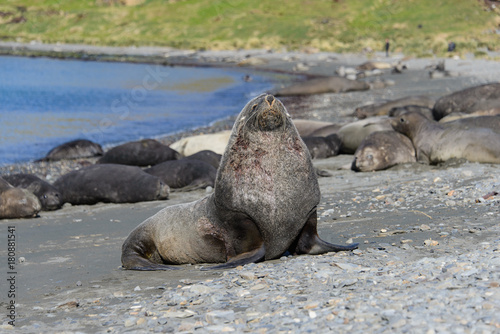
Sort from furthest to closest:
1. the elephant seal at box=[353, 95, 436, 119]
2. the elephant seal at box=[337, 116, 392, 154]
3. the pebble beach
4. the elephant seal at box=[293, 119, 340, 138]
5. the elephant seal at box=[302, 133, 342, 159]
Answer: the elephant seal at box=[353, 95, 436, 119] → the elephant seal at box=[293, 119, 340, 138] → the elephant seal at box=[337, 116, 392, 154] → the elephant seal at box=[302, 133, 342, 159] → the pebble beach

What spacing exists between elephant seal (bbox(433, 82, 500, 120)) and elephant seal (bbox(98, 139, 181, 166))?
5934 millimetres

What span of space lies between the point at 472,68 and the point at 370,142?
64.9 feet

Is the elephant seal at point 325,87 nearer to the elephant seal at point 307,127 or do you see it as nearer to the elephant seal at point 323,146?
the elephant seal at point 307,127

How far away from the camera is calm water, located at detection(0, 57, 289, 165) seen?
2088 centimetres

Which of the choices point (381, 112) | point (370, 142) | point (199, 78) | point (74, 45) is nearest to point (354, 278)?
point (370, 142)

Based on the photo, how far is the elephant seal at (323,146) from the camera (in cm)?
1280

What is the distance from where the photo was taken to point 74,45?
67062mm

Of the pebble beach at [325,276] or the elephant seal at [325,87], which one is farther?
the elephant seal at [325,87]

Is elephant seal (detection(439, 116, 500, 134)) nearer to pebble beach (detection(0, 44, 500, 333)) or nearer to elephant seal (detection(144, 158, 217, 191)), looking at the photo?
pebble beach (detection(0, 44, 500, 333))

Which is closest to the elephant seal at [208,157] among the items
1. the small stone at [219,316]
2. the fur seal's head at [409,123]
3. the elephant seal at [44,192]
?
the elephant seal at [44,192]

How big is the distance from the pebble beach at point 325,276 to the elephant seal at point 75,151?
5.93 metres

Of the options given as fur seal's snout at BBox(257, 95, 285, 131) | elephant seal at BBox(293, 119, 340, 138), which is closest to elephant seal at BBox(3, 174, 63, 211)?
fur seal's snout at BBox(257, 95, 285, 131)

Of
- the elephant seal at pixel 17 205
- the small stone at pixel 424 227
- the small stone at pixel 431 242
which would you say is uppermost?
the small stone at pixel 431 242

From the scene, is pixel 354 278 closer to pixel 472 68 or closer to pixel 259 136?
pixel 259 136
